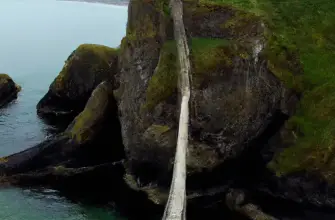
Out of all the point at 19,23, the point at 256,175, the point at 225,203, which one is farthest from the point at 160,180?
the point at 19,23

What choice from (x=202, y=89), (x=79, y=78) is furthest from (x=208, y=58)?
(x=79, y=78)

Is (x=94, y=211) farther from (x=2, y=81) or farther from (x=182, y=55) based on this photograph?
(x=2, y=81)

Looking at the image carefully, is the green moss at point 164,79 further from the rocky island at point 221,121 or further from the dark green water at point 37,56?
→ the dark green water at point 37,56

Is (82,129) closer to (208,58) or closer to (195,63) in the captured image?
(195,63)

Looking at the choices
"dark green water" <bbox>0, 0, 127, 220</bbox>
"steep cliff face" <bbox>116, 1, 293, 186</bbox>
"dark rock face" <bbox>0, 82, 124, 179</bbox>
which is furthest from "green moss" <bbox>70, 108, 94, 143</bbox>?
"dark green water" <bbox>0, 0, 127, 220</bbox>

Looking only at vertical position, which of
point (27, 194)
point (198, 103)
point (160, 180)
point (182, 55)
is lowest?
point (27, 194)

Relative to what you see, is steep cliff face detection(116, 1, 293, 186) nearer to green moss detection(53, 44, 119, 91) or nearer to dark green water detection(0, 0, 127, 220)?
dark green water detection(0, 0, 127, 220)

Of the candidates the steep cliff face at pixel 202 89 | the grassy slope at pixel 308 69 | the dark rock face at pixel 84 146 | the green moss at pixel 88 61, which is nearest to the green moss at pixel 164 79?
the steep cliff face at pixel 202 89
